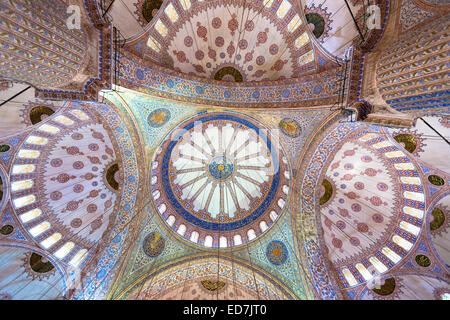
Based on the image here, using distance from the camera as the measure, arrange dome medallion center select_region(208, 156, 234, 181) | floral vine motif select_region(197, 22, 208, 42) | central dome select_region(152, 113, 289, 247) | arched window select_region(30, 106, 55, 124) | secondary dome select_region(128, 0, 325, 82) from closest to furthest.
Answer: secondary dome select_region(128, 0, 325, 82) → arched window select_region(30, 106, 55, 124) → floral vine motif select_region(197, 22, 208, 42) → central dome select_region(152, 113, 289, 247) → dome medallion center select_region(208, 156, 234, 181)

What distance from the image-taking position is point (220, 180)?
11773 millimetres

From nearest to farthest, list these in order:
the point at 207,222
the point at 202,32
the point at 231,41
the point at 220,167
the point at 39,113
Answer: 1. the point at 39,113
2. the point at 202,32
3. the point at 231,41
4. the point at 207,222
5. the point at 220,167

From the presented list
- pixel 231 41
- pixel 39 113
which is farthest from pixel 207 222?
pixel 231 41

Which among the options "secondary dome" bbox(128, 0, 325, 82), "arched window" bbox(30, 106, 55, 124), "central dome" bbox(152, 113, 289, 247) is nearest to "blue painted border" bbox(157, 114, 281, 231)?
"central dome" bbox(152, 113, 289, 247)

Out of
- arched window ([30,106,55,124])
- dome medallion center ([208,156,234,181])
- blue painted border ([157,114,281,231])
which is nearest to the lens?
arched window ([30,106,55,124])

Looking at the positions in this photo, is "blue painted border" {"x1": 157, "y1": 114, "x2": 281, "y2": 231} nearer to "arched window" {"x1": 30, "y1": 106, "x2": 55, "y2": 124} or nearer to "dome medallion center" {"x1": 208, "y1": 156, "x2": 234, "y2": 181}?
"dome medallion center" {"x1": 208, "y1": 156, "x2": 234, "y2": 181}

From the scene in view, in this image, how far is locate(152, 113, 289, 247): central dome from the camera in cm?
912

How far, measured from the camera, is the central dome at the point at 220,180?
9.12 m

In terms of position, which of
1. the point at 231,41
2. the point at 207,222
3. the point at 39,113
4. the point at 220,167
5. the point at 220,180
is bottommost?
the point at 207,222

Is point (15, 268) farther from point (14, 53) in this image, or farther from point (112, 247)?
point (14, 53)

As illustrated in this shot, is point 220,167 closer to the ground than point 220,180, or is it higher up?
higher up

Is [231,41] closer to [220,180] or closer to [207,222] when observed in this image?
[220,180]

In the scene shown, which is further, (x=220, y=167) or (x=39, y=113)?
(x=220, y=167)
